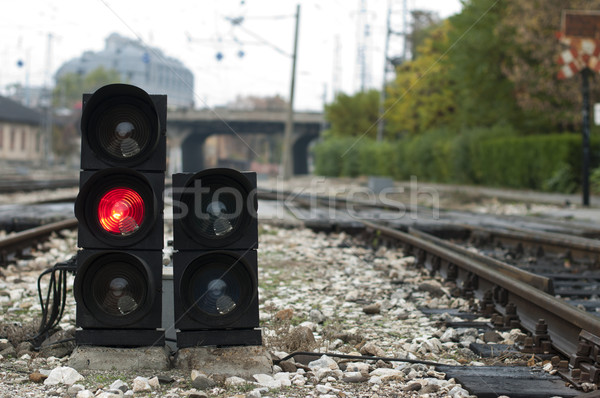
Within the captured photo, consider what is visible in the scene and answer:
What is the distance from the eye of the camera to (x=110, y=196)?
3920 mm

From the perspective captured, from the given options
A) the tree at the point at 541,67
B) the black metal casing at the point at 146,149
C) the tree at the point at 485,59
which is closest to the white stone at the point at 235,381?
the black metal casing at the point at 146,149

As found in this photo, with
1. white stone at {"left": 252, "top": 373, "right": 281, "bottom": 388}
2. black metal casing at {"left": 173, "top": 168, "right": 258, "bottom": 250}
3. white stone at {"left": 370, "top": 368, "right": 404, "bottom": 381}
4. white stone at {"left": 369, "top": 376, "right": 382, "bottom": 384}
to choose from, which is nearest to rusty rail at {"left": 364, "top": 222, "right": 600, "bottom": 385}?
white stone at {"left": 370, "top": 368, "right": 404, "bottom": 381}

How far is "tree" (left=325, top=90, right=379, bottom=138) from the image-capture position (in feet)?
192

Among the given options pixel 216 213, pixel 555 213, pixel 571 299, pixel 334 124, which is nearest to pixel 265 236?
pixel 571 299

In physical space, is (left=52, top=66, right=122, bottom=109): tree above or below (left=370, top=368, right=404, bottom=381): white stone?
above

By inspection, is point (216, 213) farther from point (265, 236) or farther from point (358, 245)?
point (265, 236)

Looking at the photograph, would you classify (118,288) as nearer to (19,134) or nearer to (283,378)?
(283,378)

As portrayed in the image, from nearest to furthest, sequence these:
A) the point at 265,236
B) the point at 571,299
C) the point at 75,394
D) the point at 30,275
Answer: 1. the point at 75,394
2. the point at 571,299
3. the point at 30,275
4. the point at 265,236

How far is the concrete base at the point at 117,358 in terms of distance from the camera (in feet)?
12.8

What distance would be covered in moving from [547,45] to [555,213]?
13.1 metres

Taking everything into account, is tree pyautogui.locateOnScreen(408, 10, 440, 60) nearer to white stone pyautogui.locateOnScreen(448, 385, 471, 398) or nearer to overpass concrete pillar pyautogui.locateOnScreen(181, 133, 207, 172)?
overpass concrete pillar pyautogui.locateOnScreen(181, 133, 207, 172)

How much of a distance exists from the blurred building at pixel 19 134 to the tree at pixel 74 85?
1699cm

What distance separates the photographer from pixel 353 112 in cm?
5897

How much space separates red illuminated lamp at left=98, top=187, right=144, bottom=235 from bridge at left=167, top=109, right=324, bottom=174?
6050cm
